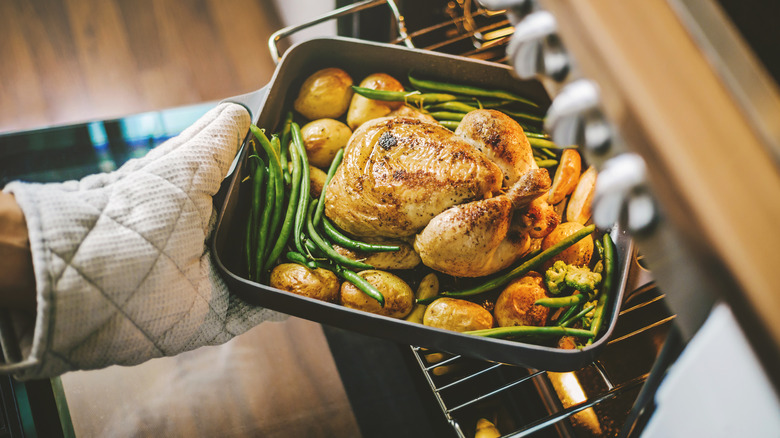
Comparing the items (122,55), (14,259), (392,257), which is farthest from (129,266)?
(122,55)

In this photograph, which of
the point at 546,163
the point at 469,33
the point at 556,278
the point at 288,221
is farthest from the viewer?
the point at 469,33

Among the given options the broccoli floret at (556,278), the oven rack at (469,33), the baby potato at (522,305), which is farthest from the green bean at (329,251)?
the oven rack at (469,33)

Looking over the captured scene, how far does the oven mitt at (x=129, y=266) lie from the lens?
0.89 meters

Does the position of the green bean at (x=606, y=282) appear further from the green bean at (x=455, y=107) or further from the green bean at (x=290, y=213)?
the green bean at (x=290, y=213)

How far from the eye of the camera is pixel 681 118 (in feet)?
1.57

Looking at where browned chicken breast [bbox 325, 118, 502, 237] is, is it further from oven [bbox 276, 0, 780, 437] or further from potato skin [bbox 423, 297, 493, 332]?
oven [bbox 276, 0, 780, 437]

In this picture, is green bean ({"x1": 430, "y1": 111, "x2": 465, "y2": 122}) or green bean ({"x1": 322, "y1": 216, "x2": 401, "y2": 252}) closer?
green bean ({"x1": 322, "y1": 216, "x2": 401, "y2": 252})

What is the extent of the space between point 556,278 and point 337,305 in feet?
1.80

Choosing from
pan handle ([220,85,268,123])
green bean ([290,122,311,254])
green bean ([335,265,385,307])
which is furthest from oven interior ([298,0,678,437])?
pan handle ([220,85,268,123])

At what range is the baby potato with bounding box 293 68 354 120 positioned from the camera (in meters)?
1.46

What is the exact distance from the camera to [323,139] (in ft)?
4.64

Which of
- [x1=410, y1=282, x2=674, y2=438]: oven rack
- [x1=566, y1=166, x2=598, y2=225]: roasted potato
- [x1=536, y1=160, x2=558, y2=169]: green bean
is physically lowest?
[x1=410, y1=282, x2=674, y2=438]: oven rack

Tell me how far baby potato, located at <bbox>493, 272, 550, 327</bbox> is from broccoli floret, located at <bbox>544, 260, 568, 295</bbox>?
2 cm

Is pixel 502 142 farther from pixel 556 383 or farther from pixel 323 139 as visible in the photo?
pixel 556 383
